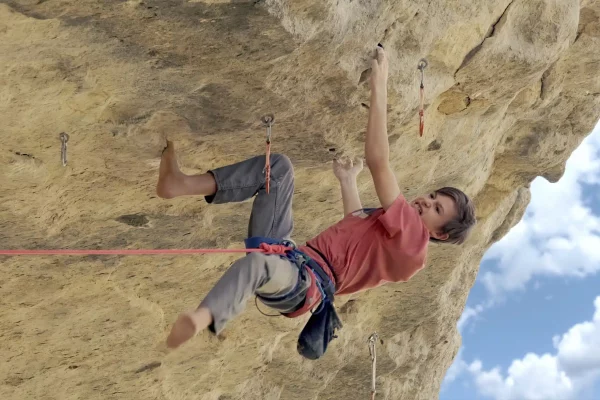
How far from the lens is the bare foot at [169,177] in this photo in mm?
2904

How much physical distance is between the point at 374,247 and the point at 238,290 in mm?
524

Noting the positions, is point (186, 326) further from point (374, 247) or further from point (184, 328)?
point (374, 247)

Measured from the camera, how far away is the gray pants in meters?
2.31

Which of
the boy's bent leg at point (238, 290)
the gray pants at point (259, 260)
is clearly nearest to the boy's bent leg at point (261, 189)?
the gray pants at point (259, 260)

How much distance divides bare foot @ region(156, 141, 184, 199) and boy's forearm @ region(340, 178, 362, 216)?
1.77 feet

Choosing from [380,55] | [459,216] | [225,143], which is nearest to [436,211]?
[459,216]

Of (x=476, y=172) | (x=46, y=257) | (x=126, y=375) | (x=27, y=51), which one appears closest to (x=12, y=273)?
(x=46, y=257)

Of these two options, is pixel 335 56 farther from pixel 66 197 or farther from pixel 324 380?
pixel 324 380

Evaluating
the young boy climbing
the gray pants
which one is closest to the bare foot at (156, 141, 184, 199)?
the young boy climbing

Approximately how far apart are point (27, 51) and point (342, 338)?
2.96m

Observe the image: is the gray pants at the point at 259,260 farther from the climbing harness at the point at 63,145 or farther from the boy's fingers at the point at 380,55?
the climbing harness at the point at 63,145

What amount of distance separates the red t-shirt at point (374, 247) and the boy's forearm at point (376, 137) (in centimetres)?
14

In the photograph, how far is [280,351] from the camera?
16.4 feet

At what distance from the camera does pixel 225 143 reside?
11.0 ft
